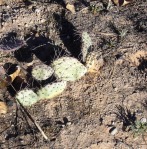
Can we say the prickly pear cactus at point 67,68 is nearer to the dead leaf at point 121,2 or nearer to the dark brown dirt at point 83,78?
the dark brown dirt at point 83,78

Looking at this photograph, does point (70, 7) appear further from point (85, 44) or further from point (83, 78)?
point (83, 78)

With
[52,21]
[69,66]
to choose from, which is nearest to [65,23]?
[52,21]

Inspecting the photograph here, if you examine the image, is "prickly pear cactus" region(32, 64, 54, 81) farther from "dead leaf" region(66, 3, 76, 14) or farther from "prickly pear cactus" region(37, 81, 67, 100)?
"dead leaf" region(66, 3, 76, 14)

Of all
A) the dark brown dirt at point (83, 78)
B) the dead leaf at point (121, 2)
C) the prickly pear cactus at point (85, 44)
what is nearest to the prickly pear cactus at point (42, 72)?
the dark brown dirt at point (83, 78)

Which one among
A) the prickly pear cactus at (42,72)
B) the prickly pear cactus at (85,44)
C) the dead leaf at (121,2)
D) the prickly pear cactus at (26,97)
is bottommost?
the prickly pear cactus at (26,97)

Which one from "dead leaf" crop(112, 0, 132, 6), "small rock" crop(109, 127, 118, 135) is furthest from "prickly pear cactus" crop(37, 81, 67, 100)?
"dead leaf" crop(112, 0, 132, 6)

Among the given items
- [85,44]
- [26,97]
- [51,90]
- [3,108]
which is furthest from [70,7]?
[3,108]

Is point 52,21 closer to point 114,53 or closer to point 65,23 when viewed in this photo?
point 65,23
